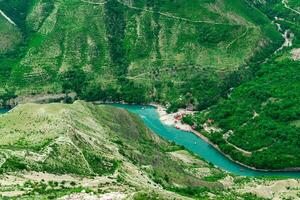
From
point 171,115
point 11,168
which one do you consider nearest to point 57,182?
point 11,168

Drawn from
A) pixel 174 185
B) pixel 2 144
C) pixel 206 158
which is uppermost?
pixel 2 144

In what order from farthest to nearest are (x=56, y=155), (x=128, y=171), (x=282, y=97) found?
(x=282, y=97), (x=128, y=171), (x=56, y=155)

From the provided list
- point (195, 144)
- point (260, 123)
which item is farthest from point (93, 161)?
point (260, 123)

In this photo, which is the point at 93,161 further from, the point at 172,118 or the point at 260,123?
the point at 172,118

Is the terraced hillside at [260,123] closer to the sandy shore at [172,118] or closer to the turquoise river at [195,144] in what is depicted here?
the turquoise river at [195,144]

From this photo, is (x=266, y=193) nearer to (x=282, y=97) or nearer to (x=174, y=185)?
(x=174, y=185)
